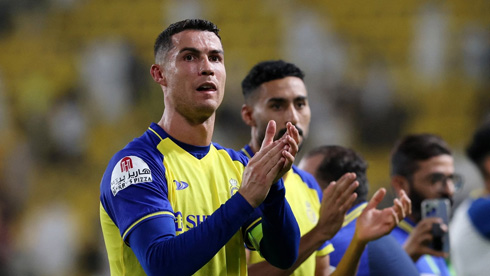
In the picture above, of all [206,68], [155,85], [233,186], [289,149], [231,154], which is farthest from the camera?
[155,85]

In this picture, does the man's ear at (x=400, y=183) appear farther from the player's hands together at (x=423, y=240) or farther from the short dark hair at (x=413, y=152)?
the player's hands together at (x=423, y=240)

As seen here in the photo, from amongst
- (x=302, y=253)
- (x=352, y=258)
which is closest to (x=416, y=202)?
(x=352, y=258)

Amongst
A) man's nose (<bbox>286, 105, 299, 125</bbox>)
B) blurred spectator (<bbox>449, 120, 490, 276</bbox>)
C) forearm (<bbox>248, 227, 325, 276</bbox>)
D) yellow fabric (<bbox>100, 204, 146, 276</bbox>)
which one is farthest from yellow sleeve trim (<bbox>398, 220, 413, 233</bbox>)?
yellow fabric (<bbox>100, 204, 146, 276</bbox>)

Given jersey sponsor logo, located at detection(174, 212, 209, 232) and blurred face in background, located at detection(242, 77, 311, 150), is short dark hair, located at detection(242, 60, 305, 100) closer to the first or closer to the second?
blurred face in background, located at detection(242, 77, 311, 150)

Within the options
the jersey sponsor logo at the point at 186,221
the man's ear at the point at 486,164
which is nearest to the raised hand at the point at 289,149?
the jersey sponsor logo at the point at 186,221

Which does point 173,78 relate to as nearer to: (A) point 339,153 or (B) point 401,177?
(A) point 339,153

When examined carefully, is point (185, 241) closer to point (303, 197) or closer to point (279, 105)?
point (303, 197)

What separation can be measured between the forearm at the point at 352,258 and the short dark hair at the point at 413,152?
1.40 metres

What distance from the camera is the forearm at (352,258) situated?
3408 millimetres

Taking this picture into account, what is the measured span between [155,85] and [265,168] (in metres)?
8.28

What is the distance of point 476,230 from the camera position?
4.50m

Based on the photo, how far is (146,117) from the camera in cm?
1073

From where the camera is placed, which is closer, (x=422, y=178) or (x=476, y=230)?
(x=476, y=230)

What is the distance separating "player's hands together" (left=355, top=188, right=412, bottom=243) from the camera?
3314mm
